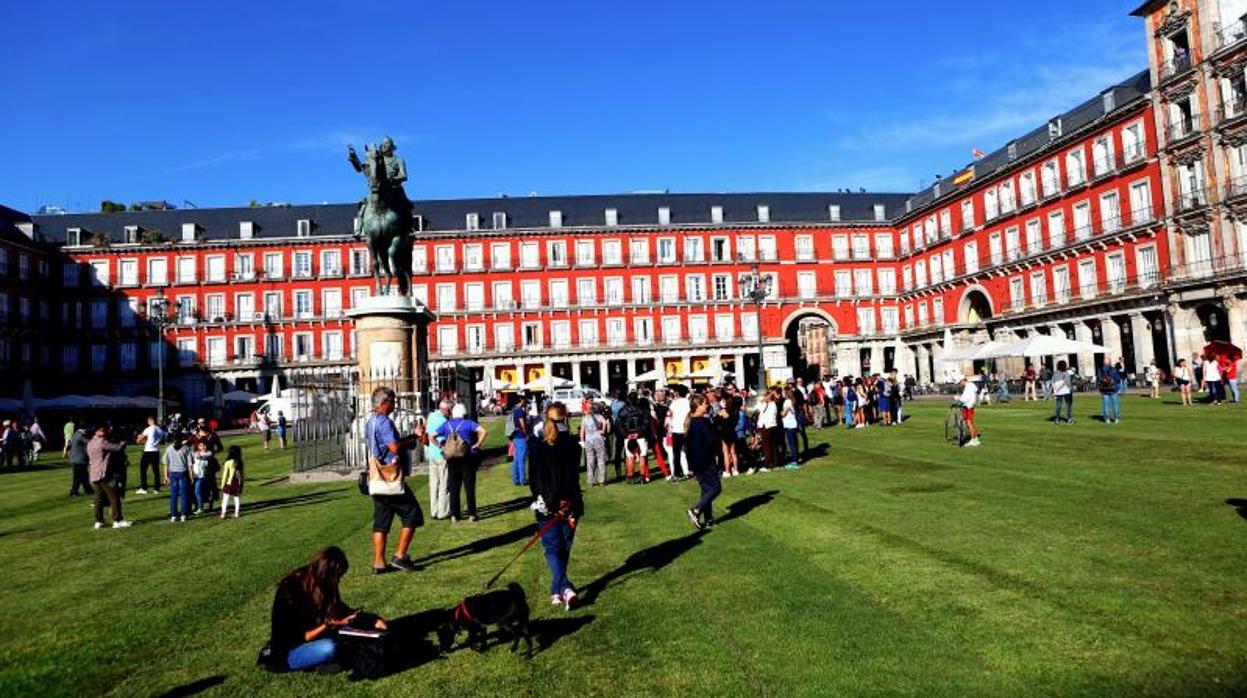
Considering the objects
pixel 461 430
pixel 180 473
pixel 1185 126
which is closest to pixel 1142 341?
pixel 1185 126

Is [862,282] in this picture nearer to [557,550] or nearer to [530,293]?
[530,293]

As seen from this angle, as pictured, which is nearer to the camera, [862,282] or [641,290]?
[641,290]

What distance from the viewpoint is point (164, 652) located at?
5.27 metres

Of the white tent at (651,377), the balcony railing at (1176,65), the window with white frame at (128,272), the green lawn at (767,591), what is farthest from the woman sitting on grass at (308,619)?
the window with white frame at (128,272)

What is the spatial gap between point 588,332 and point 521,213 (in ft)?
35.9

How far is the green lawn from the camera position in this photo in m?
4.41

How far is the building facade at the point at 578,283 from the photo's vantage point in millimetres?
48844

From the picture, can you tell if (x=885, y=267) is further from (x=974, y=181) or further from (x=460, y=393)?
(x=460, y=393)

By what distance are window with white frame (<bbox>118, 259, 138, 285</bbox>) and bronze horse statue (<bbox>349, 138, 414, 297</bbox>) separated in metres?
47.6

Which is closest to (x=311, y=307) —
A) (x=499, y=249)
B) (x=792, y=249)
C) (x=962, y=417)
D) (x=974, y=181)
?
(x=499, y=249)

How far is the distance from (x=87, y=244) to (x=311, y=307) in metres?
15.9

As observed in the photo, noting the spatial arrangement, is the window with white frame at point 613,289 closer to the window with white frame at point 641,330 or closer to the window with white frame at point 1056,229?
the window with white frame at point 641,330

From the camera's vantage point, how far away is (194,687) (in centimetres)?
464

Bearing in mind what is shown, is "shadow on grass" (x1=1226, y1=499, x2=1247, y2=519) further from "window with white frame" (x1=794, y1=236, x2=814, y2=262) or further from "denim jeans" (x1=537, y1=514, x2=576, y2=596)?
"window with white frame" (x1=794, y1=236, x2=814, y2=262)
